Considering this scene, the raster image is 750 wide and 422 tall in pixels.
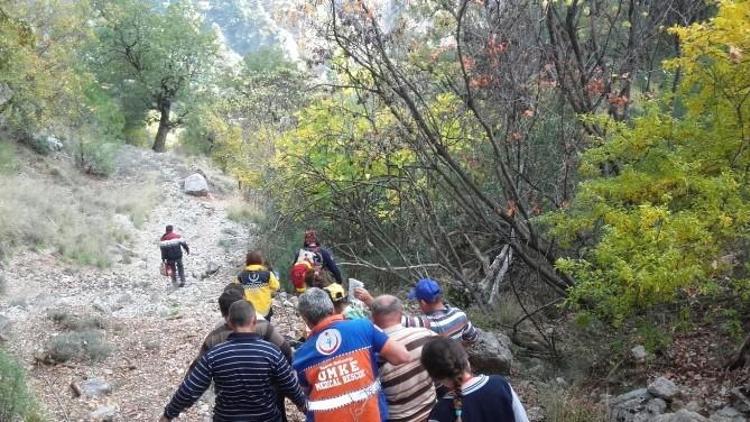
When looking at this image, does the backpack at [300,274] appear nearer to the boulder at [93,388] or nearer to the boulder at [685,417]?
the boulder at [93,388]

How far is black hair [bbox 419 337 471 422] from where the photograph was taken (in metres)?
2.72

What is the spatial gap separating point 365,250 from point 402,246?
134cm

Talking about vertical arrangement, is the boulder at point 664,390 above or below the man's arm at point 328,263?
below

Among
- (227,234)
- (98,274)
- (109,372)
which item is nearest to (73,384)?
(109,372)

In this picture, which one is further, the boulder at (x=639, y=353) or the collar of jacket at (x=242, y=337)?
the boulder at (x=639, y=353)

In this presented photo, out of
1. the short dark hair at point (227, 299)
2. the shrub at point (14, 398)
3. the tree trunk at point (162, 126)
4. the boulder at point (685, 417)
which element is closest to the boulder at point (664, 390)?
Result: the boulder at point (685, 417)

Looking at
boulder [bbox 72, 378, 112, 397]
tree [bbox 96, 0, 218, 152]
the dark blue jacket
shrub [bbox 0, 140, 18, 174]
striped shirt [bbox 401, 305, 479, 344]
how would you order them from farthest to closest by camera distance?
tree [bbox 96, 0, 218, 152] < shrub [bbox 0, 140, 18, 174] < the dark blue jacket < boulder [bbox 72, 378, 112, 397] < striped shirt [bbox 401, 305, 479, 344]

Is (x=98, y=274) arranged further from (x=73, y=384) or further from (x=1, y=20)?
(x=73, y=384)

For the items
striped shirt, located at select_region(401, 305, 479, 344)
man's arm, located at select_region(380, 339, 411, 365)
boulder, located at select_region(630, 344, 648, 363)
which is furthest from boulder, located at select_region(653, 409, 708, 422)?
man's arm, located at select_region(380, 339, 411, 365)

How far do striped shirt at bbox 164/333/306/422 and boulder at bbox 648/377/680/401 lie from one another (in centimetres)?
362

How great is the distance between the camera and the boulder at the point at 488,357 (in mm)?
6375

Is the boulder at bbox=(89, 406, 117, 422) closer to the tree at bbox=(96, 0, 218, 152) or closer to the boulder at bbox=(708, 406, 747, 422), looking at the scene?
the boulder at bbox=(708, 406, 747, 422)

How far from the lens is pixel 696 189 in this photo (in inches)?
227

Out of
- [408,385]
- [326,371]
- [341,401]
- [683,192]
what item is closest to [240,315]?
[326,371]
